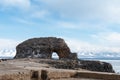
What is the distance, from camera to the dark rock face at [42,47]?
3484cm

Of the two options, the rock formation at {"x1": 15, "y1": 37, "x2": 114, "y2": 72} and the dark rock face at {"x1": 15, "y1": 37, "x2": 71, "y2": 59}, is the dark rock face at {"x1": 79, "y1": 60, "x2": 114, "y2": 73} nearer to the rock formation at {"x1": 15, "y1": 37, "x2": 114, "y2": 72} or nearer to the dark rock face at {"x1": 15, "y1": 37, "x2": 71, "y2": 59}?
the rock formation at {"x1": 15, "y1": 37, "x2": 114, "y2": 72}

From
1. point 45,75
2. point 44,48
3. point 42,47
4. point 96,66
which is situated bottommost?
point 45,75

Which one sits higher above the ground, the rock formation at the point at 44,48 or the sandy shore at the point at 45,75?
the rock formation at the point at 44,48

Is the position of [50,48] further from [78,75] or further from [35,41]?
[78,75]

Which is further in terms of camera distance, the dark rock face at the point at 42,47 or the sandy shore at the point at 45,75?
the dark rock face at the point at 42,47

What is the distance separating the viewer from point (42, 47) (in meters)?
34.8

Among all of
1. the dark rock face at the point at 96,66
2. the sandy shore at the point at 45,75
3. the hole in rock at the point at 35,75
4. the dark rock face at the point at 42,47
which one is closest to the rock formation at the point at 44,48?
the dark rock face at the point at 42,47

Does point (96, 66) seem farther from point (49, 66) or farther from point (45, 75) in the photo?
point (45, 75)

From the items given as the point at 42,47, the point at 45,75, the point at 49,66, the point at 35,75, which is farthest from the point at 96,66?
the point at 35,75

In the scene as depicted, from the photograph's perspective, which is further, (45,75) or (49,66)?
(49,66)

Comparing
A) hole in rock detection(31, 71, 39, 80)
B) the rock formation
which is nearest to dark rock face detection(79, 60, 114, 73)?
the rock formation

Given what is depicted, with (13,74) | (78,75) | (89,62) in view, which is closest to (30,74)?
(13,74)

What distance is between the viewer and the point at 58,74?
12.5m

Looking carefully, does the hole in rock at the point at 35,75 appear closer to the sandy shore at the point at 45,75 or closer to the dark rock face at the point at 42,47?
the sandy shore at the point at 45,75
